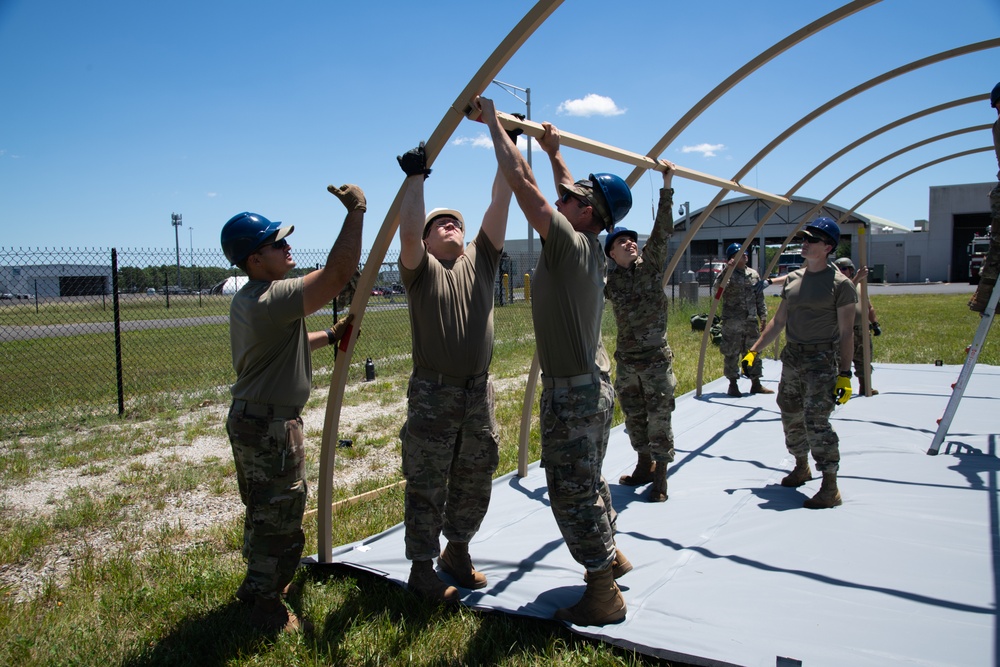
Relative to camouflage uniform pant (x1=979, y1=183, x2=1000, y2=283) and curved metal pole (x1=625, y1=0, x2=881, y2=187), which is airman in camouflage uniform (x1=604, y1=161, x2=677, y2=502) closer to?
curved metal pole (x1=625, y1=0, x2=881, y2=187)

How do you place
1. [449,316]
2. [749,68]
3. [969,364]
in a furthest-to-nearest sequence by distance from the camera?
1. [969,364]
2. [749,68]
3. [449,316]

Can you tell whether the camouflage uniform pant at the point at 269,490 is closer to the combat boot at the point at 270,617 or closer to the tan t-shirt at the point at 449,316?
the combat boot at the point at 270,617

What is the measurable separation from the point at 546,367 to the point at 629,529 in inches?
64.7

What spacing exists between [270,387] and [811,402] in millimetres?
3530

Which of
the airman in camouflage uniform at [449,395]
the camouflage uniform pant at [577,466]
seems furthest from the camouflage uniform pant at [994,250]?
the airman in camouflage uniform at [449,395]

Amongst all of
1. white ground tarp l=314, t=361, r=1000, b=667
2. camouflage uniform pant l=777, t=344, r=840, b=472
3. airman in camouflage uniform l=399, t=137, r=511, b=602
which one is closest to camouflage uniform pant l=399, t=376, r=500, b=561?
airman in camouflage uniform l=399, t=137, r=511, b=602

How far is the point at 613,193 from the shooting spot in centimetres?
302

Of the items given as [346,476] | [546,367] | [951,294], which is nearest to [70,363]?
[346,476]

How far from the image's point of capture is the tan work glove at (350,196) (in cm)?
280

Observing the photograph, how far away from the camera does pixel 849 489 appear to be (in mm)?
4484

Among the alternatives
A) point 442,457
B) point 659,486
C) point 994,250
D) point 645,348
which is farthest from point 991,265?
point 442,457

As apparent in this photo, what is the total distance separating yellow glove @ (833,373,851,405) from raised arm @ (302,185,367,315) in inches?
133

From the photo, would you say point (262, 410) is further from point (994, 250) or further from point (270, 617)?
point (994, 250)

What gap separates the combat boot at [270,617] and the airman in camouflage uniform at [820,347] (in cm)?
331
